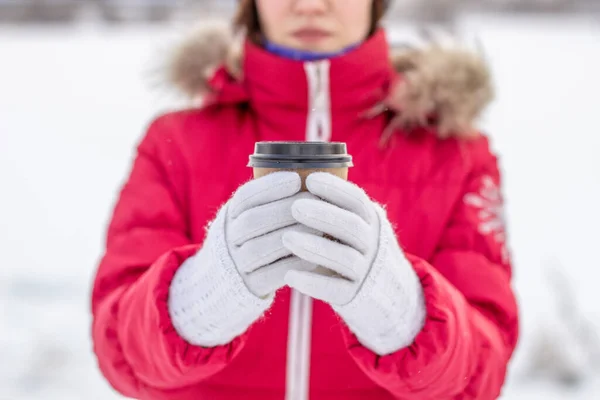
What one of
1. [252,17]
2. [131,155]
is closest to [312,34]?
[252,17]

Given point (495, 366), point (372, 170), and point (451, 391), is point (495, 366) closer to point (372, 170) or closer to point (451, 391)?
point (451, 391)

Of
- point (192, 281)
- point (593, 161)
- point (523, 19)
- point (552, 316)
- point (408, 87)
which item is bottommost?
point (192, 281)

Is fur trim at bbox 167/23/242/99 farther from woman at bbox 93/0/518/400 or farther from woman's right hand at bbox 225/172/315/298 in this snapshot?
woman's right hand at bbox 225/172/315/298

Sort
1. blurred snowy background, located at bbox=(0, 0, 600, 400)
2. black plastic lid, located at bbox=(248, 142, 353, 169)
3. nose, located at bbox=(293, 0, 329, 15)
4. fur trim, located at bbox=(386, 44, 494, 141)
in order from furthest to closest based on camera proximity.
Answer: blurred snowy background, located at bbox=(0, 0, 600, 400)
fur trim, located at bbox=(386, 44, 494, 141)
nose, located at bbox=(293, 0, 329, 15)
black plastic lid, located at bbox=(248, 142, 353, 169)

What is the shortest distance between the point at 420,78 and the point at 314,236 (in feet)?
1.75

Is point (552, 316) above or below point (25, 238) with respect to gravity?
below

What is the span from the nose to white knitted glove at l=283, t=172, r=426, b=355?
1.30 feet

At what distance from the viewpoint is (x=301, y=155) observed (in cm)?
68

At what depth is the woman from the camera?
2.36ft

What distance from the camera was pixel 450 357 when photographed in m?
0.82

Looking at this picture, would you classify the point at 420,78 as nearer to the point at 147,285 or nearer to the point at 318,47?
the point at 318,47

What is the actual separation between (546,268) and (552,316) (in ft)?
1.18

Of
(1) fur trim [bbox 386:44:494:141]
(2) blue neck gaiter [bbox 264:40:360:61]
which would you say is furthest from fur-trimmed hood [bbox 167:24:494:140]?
(2) blue neck gaiter [bbox 264:40:360:61]

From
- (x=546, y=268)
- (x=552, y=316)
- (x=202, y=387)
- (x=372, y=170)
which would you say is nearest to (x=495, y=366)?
(x=372, y=170)
